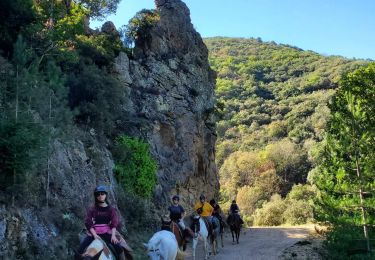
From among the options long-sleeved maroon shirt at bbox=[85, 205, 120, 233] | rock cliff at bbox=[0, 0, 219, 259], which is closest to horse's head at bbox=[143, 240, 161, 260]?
long-sleeved maroon shirt at bbox=[85, 205, 120, 233]

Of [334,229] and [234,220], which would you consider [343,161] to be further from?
[234,220]

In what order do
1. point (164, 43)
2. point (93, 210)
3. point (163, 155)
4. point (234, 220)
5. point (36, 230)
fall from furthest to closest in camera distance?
point (164, 43) < point (163, 155) < point (234, 220) < point (36, 230) < point (93, 210)

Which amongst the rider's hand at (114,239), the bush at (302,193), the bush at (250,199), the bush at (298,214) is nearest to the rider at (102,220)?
the rider's hand at (114,239)

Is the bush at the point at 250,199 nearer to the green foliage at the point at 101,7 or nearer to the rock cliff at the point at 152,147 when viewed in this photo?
the rock cliff at the point at 152,147

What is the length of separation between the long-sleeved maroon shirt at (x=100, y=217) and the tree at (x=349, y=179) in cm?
1171

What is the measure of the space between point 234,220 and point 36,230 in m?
13.8

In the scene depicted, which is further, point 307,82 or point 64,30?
point 307,82

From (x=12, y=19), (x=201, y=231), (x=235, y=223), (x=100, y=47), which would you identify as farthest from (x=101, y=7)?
(x=201, y=231)

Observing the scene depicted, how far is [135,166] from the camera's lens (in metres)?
23.1

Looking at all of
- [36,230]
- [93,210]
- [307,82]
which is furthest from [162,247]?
[307,82]

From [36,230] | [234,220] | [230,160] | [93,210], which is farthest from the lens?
[230,160]

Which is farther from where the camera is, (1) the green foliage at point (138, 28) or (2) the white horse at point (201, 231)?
(1) the green foliage at point (138, 28)

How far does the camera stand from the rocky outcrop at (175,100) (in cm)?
2747

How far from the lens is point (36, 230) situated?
12398 millimetres
